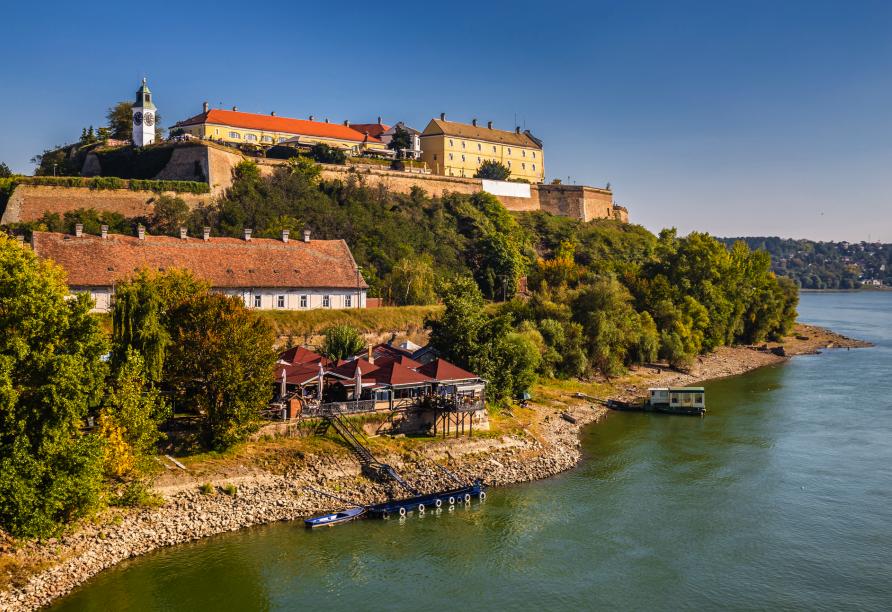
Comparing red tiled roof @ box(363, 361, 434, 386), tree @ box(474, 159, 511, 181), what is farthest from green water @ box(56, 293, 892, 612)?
tree @ box(474, 159, 511, 181)

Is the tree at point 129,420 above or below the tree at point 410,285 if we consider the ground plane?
below

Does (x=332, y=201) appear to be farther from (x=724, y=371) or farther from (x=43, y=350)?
(x=43, y=350)

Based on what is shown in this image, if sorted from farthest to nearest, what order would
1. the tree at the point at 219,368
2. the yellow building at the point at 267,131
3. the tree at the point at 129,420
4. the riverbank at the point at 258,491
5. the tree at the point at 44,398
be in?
the yellow building at the point at 267,131 → the tree at the point at 219,368 → the tree at the point at 129,420 → the tree at the point at 44,398 → the riverbank at the point at 258,491

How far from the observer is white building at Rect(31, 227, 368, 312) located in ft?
121

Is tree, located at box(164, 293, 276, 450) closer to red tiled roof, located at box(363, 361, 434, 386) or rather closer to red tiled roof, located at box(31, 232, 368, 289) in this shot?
red tiled roof, located at box(363, 361, 434, 386)

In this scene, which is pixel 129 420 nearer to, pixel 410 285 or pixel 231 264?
pixel 231 264

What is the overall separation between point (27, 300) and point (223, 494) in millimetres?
8257

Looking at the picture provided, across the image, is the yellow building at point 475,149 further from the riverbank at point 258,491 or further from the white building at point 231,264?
the riverbank at point 258,491

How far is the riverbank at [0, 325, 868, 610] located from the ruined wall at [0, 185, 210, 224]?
28656 mm

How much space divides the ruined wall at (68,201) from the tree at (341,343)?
2061 centimetres

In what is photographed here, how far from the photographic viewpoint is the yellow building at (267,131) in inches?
2534

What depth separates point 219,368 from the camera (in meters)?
26.7

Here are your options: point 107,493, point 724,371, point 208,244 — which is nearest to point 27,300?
point 107,493

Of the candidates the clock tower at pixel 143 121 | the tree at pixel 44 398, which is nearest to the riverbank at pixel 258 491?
the tree at pixel 44 398
